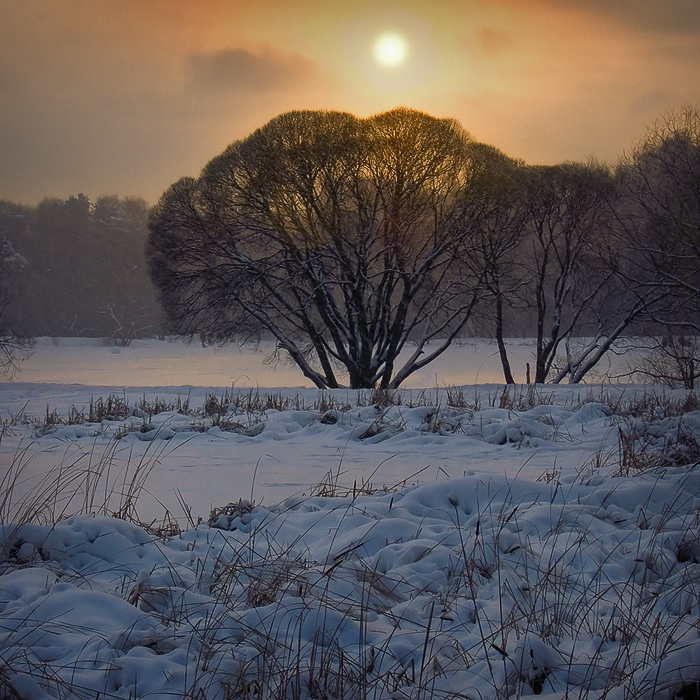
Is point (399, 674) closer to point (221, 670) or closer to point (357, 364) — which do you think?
point (221, 670)

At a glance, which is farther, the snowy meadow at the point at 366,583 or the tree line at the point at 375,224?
the tree line at the point at 375,224

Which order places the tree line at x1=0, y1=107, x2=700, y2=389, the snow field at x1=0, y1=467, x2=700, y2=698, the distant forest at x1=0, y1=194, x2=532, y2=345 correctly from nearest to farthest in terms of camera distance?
the snow field at x1=0, y1=467, x2=700, y2=698 → the tree line at x1=0, y1=107, x2=700, y2=389 → the distant forest at x1=0, y1=194, x2=532, y2=345

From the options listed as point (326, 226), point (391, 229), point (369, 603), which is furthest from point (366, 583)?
point (391, 229)

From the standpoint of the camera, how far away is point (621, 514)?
438 cm

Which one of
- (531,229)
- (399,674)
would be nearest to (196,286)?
(531,229)

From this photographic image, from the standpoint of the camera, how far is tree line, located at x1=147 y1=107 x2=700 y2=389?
18672 millimetres

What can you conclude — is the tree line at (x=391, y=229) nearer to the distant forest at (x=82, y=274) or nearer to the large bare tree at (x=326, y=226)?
the large bare tree at (x=326, y=226)

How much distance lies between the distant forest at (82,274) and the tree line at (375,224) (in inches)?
1399

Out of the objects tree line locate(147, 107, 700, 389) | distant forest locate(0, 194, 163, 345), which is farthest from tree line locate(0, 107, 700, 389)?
distant forest locate(0, 194, 163, 345)

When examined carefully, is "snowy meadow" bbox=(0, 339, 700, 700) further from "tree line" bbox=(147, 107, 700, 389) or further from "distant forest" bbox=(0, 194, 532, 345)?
"distant forest" bbox=(0, 194, 532, 345)

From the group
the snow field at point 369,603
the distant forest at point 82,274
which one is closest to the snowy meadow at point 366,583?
the snow field at point 369,603

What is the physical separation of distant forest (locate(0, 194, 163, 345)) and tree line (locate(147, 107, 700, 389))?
35547mm

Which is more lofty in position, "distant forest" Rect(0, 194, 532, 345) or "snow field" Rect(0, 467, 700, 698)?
"distant forest" Rect(0, 194, 532, 345)

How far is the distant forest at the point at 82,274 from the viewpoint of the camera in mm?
54375
